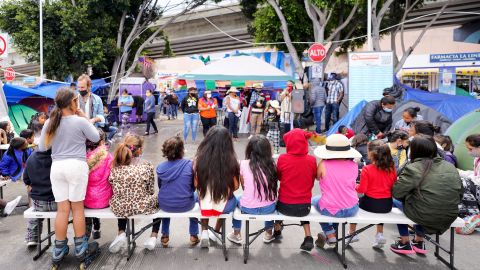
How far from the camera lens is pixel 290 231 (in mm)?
5211

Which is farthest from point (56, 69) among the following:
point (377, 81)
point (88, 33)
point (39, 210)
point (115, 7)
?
point (39, 210)

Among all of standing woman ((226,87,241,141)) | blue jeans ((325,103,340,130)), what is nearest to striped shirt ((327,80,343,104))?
blue jeans ((325,103,340,130))

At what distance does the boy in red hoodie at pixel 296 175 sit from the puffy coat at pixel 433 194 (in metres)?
0.95

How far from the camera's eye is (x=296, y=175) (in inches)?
170

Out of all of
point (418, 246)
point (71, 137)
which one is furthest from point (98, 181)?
point (418, 246)

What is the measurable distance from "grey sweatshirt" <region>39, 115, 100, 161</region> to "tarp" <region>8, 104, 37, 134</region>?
997 cm

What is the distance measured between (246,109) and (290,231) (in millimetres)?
8916

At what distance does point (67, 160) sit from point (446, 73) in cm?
2075

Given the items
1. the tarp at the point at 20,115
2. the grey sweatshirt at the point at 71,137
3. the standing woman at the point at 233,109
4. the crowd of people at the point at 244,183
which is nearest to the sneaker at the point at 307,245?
the crowd of people at the point at 244,183

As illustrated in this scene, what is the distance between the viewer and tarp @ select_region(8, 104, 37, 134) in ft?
41.8

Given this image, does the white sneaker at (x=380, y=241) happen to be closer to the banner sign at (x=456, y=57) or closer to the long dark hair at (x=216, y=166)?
the long dark hair at (x=216, y=166)

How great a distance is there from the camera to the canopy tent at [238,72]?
12508mm

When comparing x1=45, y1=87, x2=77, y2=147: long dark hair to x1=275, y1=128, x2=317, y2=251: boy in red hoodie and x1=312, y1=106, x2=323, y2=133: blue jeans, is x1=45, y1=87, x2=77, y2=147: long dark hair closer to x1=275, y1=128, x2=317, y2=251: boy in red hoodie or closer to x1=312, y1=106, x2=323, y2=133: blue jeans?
x1=275, y1=128, x2=317, y2=251: boy in red hoodie

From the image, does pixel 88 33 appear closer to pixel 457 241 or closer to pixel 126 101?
pixel 126 101
